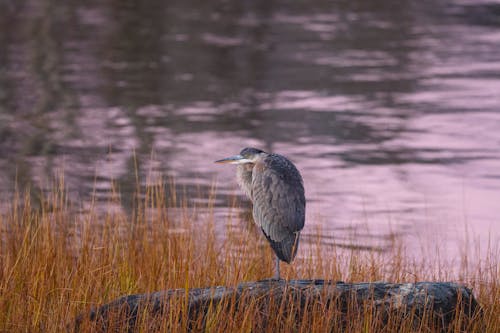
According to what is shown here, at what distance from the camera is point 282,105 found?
19.1m

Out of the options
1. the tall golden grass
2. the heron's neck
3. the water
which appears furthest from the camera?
the water

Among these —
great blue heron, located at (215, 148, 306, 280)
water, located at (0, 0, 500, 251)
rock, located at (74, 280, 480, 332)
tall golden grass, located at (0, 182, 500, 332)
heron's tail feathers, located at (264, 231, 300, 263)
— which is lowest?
water, located at (0, 0, 500, 251)

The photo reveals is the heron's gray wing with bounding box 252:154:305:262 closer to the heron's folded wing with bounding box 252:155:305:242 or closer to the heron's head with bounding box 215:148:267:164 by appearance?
the heron's folded wing with bounding box 252:155:305:242

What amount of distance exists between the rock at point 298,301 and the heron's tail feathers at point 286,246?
Answer: 0.19 m

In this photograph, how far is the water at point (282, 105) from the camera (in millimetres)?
12789

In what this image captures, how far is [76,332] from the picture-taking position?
5.82 meters

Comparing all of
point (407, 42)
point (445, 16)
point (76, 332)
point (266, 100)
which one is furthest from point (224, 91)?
point (76, 332)

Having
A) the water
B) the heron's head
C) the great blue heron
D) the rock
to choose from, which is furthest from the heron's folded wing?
the water

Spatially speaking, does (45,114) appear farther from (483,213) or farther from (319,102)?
(483,213)

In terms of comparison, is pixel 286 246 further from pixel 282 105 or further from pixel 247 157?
pixel 282 105

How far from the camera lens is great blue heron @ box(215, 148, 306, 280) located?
610 centimetres

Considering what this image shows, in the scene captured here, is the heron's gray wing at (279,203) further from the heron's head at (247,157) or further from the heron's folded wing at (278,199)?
the heron's head at (247,157)

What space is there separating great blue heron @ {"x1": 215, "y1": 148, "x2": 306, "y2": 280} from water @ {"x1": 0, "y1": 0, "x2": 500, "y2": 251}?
4.79 ft

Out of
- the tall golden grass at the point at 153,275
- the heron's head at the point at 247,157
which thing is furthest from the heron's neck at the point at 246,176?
the tall golden grass at the point at 153,275
